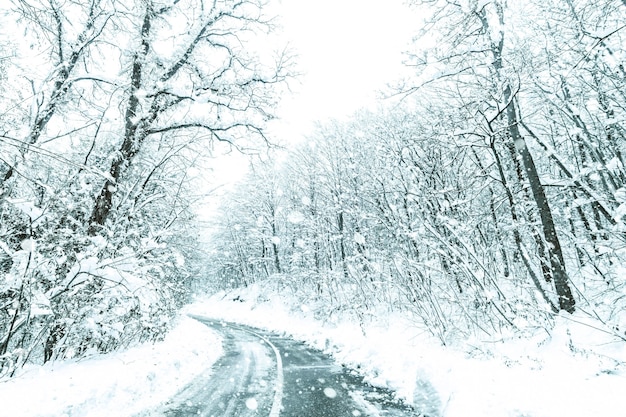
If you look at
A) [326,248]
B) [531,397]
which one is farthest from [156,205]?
[326,248]

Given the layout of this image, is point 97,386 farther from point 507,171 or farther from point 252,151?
point 507,171

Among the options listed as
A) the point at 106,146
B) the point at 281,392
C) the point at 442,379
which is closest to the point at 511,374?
the point at 442,379

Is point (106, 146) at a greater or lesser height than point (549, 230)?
greater

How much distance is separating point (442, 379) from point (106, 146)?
29.1 feet

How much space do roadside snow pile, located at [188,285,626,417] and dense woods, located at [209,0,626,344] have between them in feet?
1.32

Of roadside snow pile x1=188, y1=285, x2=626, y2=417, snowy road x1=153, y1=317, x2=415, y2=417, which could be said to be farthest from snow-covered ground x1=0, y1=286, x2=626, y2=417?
snowy road x1=153, y1=317, x2=415, y2=417

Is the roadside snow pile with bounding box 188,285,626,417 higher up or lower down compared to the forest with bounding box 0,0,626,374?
lower down

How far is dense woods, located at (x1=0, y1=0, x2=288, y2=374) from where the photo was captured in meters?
5.30

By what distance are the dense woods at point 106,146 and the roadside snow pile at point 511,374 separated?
15.6 feet

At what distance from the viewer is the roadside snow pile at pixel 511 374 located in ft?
13.1

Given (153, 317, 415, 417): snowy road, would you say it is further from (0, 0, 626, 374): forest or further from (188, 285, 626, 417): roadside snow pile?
(0, 0, 626, 374): forest

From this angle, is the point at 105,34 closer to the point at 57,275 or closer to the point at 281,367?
the point at 57,275

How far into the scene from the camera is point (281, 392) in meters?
6.78

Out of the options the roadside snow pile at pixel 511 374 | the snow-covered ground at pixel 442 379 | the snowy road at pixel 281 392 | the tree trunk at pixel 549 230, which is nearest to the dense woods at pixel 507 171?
the tree trunk at pixel 549 230
